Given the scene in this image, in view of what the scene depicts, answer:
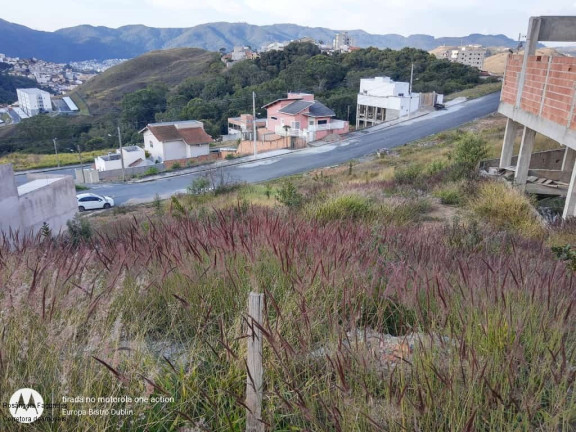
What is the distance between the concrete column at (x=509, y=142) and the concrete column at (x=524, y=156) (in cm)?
130

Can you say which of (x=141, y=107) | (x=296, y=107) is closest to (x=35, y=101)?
(x=141, y=107)

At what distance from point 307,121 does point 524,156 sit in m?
36.7

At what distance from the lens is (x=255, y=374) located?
1.73 m

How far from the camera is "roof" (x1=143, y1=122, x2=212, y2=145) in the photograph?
46.2 metres

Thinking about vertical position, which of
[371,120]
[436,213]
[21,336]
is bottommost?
[371,120]

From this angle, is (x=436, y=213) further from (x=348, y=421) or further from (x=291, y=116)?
(x=291, y=116)

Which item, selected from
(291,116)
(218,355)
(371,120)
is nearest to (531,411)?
(218,355)

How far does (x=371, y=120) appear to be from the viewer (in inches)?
2218

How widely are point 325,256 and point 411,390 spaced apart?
1.36 m

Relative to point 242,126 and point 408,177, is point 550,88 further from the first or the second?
point 242,126

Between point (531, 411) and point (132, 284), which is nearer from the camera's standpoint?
point (531, 411)

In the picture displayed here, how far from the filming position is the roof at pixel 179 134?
4625 cm

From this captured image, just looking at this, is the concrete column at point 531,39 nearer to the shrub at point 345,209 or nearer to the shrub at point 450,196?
the shrub at point 450,196

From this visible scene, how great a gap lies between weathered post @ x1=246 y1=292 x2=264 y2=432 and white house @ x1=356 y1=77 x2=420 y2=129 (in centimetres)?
5258
